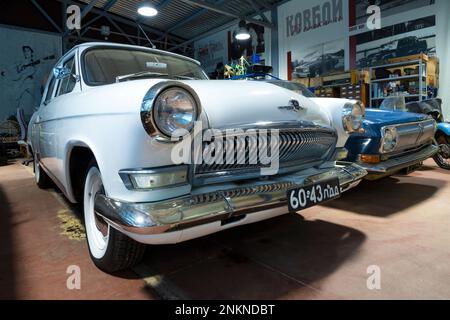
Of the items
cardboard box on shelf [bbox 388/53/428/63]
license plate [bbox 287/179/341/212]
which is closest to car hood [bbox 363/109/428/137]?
license plate [bbox 287/179/341/212]

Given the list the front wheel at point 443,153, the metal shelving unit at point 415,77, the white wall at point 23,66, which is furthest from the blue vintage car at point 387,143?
the white wall at point 23,66

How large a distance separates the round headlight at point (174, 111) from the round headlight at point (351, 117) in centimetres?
130

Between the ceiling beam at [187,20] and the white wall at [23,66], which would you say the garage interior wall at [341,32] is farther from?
the white wall at [23,66]

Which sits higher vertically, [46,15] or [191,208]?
[46,15]

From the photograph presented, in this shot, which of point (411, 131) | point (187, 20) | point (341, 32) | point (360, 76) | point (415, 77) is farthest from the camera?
point (187, 20)

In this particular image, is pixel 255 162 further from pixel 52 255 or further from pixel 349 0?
pixel 349 0

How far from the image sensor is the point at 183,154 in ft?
4.65

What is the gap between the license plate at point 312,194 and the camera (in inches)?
65.3

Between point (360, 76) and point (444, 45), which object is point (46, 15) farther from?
point (444, 45)

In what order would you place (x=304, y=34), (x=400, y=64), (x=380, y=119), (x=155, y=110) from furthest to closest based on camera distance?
(x=304, y=34) → (x=400, y=64) → (x=380, y=119) → (x=155, y=110)

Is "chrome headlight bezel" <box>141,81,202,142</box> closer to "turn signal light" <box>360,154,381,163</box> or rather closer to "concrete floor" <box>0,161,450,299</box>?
"concrete floor" <box>0,161,450,299</box>

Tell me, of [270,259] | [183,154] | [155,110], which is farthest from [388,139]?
[155,110]

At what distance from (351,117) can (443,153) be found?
2.83 meters

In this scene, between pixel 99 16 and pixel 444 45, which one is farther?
pixel 99 16
